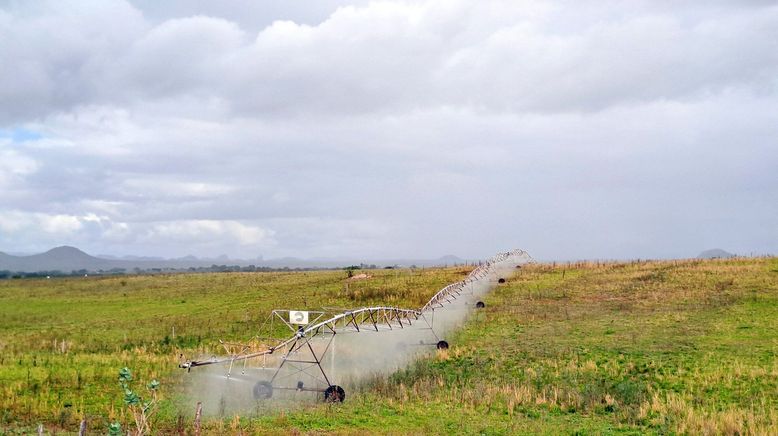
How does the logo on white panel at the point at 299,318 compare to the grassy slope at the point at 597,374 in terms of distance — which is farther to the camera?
the logo on white panel at the point at 299,318

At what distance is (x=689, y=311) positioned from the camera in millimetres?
50688

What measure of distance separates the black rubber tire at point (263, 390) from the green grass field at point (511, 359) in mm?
3017

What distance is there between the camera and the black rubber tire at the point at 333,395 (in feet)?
90.5

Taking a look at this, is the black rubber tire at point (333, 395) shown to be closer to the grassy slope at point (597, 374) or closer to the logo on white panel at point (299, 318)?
the grassy slope at point (597, 374)

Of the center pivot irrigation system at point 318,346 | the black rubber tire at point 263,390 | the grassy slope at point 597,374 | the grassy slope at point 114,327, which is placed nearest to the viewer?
the grassy slope at point 597,374

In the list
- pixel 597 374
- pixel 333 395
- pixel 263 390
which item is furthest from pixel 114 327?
pixel 597 374

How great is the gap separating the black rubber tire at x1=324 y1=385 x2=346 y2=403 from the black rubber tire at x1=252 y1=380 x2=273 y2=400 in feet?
8.90

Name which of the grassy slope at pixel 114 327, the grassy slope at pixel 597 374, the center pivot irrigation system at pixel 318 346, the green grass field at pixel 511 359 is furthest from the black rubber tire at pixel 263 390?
→ the grassy slope at pixel 114 327

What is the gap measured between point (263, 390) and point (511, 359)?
1515 cm

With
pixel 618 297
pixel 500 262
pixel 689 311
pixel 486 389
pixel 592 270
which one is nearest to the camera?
pixel 486 389

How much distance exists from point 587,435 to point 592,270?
67.6 meters

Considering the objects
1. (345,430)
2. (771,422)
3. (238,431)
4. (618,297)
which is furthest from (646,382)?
(618,297)

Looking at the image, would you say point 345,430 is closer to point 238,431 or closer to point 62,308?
point 238,431

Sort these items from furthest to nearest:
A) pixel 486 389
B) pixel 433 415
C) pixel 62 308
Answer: pixel 62 308 → pixel 486 389 → pixel 433 415
